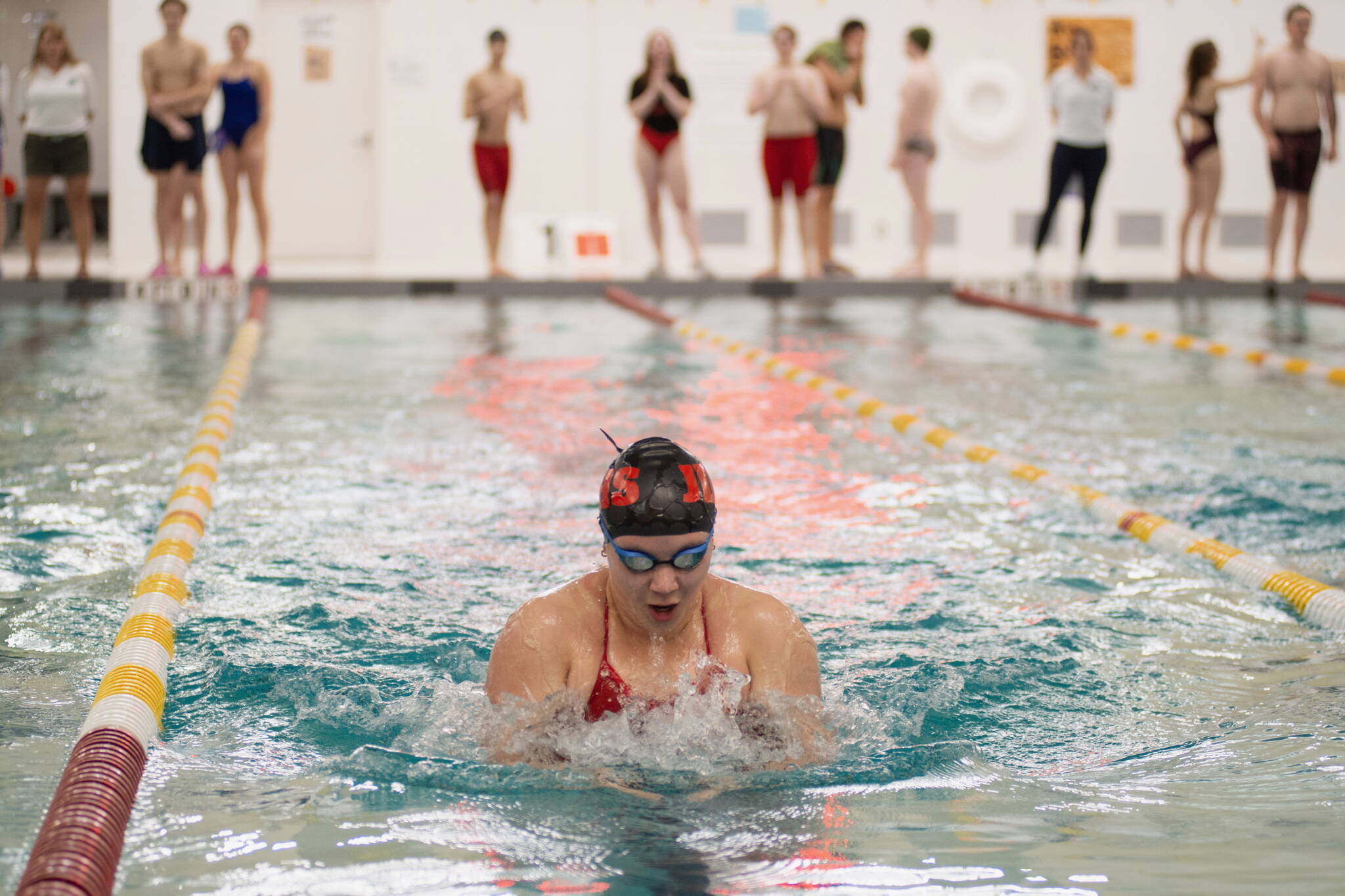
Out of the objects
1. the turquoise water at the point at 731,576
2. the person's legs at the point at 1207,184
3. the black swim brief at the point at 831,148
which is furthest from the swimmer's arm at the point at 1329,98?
the turquoise water at the point at 731,576

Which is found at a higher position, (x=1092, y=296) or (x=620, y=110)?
(x=620, y=110)

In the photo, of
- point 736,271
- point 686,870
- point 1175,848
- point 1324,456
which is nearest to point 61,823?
point 686,870

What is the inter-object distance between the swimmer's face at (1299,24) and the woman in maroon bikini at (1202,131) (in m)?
0.38

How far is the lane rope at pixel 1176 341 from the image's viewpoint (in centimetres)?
871

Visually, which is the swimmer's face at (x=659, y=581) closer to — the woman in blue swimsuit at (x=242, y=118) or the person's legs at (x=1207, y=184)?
the woman in blue swimsuit at (x=242, y=118)

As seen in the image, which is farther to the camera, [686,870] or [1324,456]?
[1324,456]

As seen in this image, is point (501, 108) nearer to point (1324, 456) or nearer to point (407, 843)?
point (1324, 456)

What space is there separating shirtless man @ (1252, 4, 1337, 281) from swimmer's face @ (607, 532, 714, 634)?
1092 cm

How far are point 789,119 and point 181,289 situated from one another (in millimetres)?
5235

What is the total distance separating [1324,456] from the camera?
246 inches

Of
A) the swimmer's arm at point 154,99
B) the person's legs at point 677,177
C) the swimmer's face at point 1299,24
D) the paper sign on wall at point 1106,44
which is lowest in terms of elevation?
the person's legs at point 677,177

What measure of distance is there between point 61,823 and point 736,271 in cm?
1427

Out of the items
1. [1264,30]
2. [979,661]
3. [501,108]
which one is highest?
[1264,30]

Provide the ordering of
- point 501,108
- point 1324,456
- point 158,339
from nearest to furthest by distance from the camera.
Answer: point 1324,456, point 158,339, point 501,108
